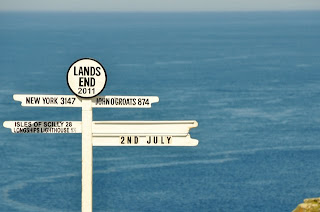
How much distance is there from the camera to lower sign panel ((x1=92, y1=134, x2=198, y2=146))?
10.0 metres

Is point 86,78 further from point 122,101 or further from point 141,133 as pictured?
point 141,133

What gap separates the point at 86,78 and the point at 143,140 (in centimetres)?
116

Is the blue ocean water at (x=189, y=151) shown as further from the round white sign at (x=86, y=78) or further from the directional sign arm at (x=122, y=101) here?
the round white sign at (x=86, y=78)

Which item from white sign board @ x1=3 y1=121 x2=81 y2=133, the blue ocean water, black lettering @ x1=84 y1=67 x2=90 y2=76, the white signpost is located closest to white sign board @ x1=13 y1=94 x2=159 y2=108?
the white signpost

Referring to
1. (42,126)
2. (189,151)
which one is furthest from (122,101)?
(189,151)

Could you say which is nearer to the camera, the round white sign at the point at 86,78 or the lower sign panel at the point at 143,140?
the round white sign at the point at 86,78

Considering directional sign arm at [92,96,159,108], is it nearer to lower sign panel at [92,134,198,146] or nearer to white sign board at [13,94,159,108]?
white sign board at [13,94,159,108]

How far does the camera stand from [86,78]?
9781 millimetres

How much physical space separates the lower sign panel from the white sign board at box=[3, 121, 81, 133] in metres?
0.37

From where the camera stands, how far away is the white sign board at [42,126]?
10.2 m

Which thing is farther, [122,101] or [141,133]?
[122,101]

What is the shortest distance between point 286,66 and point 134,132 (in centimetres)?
15278

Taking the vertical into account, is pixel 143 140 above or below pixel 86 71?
below

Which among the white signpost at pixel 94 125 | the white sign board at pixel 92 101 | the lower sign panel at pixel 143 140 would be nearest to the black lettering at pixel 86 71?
the white signpost at pixel 94 125
